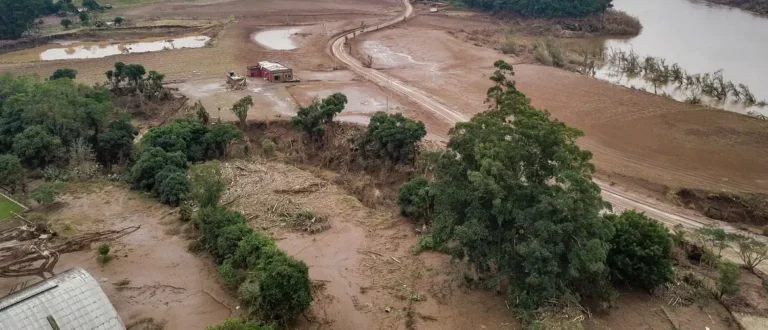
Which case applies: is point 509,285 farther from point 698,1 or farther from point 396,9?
point 698,1

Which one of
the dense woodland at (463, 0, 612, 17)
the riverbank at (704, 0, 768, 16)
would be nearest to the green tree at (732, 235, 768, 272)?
the dense woodland at (463, 0, 612, 17)

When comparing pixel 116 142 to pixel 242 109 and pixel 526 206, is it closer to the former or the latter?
pixel 242 109

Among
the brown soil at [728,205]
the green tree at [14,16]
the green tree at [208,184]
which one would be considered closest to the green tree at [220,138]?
the green tree at [208,184]

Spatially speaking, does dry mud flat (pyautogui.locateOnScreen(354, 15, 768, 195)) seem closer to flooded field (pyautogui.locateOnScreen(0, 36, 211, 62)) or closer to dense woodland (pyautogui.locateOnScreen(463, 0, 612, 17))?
flooded field (pyautogui.locateOnScreen(0, 36, 211, 62))

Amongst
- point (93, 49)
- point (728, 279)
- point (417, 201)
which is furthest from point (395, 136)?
point (93, 49)

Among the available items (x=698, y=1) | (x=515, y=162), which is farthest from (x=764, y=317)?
(x=698, y=1)
